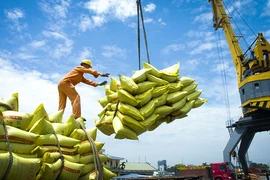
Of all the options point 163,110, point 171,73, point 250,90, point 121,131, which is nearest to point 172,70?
point 171,73

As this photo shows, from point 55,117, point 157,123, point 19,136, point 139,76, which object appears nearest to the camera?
point 19,136

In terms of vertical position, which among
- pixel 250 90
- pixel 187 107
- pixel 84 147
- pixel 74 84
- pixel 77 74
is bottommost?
pixel 84 147

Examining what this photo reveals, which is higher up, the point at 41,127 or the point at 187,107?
the point at 187,107

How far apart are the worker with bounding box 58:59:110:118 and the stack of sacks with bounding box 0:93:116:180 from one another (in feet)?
2.47

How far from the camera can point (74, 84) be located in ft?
12.1

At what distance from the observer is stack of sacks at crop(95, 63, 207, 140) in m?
3.00

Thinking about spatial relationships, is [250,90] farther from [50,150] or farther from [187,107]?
[50,150]

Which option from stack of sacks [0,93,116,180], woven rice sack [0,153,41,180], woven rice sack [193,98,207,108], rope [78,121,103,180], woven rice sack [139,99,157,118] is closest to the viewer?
woven rice sack [0,153,41,180]

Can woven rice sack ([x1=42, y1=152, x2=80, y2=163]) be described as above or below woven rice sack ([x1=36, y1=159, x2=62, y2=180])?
above

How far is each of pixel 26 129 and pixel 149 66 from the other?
5.90 ft

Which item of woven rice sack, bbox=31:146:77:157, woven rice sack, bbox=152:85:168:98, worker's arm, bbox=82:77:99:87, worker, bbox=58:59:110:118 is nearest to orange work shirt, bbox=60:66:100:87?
worker, bbox=58:59:110:118

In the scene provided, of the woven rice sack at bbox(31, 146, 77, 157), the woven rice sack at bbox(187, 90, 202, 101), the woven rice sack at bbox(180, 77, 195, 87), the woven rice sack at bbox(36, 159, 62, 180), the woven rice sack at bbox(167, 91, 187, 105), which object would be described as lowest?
the woven rice sack at bbox(36, 159, 62, 180)

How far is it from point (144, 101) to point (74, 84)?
1167 millimetres

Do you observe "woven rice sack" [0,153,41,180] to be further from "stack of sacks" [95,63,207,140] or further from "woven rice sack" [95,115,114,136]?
"woven rice sack" [95,115,114,136]
